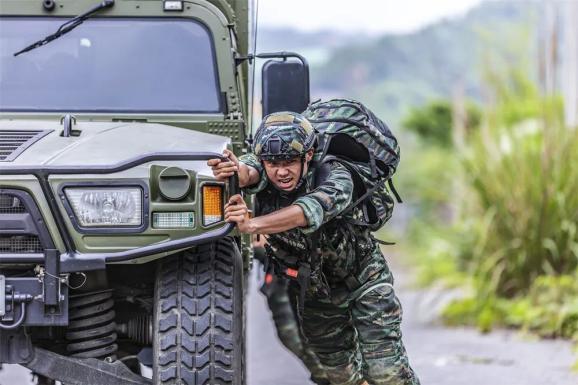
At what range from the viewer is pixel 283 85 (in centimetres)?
714

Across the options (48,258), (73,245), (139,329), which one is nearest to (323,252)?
(139,329)

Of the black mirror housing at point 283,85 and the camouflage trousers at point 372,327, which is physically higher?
the black mirror housing at point 283,85

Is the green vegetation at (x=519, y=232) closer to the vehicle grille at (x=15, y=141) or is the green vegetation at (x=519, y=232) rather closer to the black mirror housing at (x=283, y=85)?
the black mirror housing at (x=283, y=85)

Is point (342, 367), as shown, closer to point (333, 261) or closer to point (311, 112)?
point (333, 261)

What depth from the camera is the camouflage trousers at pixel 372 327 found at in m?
6.46

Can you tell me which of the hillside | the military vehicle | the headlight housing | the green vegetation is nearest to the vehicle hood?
the military vehicle

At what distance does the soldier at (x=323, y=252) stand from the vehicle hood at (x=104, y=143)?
29cm

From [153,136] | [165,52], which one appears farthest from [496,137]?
[153,136]

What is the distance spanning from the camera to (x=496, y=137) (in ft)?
41.1

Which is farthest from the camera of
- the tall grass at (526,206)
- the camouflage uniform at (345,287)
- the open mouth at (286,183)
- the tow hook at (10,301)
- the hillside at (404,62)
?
the hillside at (404,62)

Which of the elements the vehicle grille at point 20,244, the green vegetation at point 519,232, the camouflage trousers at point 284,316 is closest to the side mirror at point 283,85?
the camouflage trousers at point 284,316

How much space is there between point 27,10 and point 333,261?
2.43 m

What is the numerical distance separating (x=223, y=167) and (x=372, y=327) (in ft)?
4.10

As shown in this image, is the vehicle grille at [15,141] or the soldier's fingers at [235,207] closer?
the soldier's fingers at [235,207]
